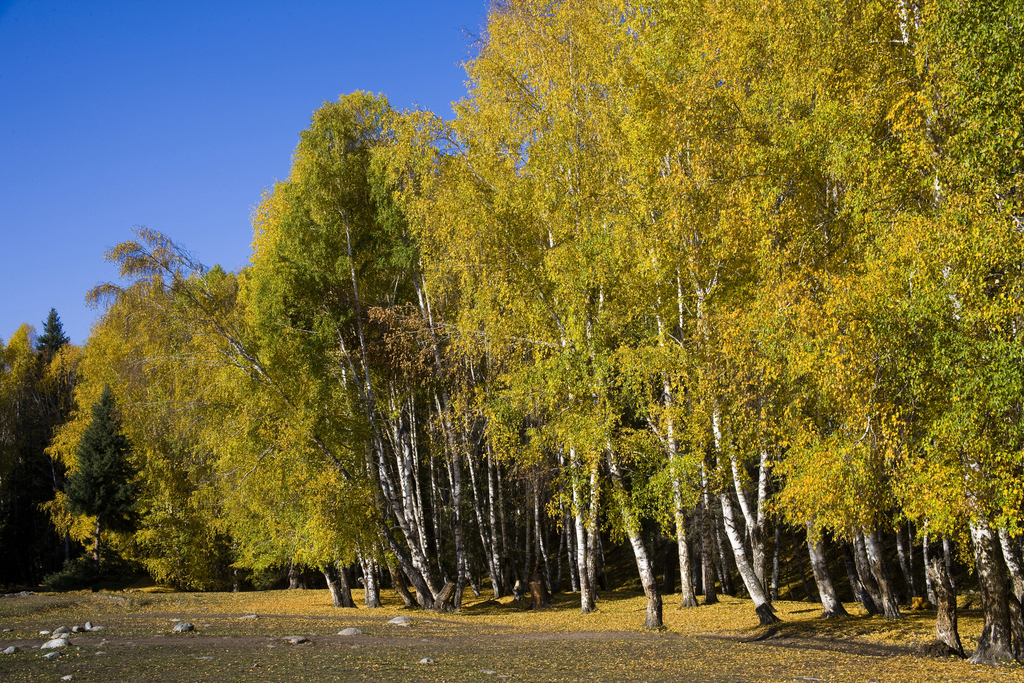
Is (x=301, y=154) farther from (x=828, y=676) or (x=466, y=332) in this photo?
(x=828, y=676)

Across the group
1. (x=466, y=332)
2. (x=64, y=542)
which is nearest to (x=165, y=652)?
(x=466, y=332)

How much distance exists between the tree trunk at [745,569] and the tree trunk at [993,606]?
14.2 ft

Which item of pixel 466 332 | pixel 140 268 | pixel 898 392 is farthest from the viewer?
pixel 140 268

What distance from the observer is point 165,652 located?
359 inches

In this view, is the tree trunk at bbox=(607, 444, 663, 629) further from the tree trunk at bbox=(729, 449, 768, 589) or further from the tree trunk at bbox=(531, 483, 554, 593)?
the tree trunk at bbox=(531, 483, 554, 593)

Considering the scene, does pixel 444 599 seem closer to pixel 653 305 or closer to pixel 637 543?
pixel 637 543

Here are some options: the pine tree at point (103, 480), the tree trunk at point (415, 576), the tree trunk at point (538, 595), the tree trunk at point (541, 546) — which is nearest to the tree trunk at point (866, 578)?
the tree trunk at point (541, 546)

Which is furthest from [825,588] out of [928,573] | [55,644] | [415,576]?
[55,644]

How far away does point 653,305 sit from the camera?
45.9 ft

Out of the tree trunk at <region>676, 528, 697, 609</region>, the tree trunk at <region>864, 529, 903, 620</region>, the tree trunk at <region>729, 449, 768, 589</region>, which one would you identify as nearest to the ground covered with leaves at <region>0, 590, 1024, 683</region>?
A: the tree trunk at <region>864, 529, 903, 620</region>

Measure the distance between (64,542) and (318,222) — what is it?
3057 centimetres

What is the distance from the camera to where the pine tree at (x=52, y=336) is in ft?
157

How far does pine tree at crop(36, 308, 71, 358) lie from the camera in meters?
48.0

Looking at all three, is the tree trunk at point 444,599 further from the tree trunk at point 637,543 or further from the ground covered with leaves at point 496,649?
the tree trunk at point 637,543
